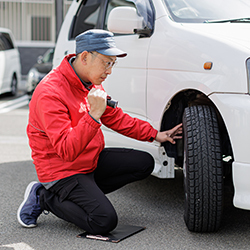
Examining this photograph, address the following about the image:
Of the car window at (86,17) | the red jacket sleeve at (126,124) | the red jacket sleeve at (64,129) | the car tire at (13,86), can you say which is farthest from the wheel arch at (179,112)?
the car tire at (13,86)

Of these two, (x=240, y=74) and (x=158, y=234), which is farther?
(x=158, y=234)

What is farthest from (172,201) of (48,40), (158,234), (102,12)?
(48,40)

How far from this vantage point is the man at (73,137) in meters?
2.90

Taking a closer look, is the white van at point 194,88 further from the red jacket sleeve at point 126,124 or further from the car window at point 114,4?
the car window at point 114,4

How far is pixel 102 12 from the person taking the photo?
455cm

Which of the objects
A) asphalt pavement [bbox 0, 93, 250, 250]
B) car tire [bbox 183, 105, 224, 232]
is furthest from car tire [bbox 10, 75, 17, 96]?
car tire [bbox 183, 105, 224, 232]

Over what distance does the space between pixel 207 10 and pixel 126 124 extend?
39.2 inches

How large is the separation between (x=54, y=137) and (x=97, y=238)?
0.69 meters

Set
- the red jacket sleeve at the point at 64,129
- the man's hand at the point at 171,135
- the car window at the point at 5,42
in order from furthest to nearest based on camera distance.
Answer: the car window at the point at 5,42, the man's hand at the point at 171,135, the red jacket sleeve at the point at 64,129

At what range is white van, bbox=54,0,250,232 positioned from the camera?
2.73 m

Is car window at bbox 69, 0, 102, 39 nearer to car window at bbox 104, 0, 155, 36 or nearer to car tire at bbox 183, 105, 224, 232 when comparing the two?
car window at bbox 104, 0, 155, 36

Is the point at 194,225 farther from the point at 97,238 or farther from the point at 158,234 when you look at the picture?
the point at 97,238

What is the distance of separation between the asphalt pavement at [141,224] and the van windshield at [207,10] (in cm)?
138

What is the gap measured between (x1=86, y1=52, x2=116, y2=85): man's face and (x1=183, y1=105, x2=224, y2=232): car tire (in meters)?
0.59
